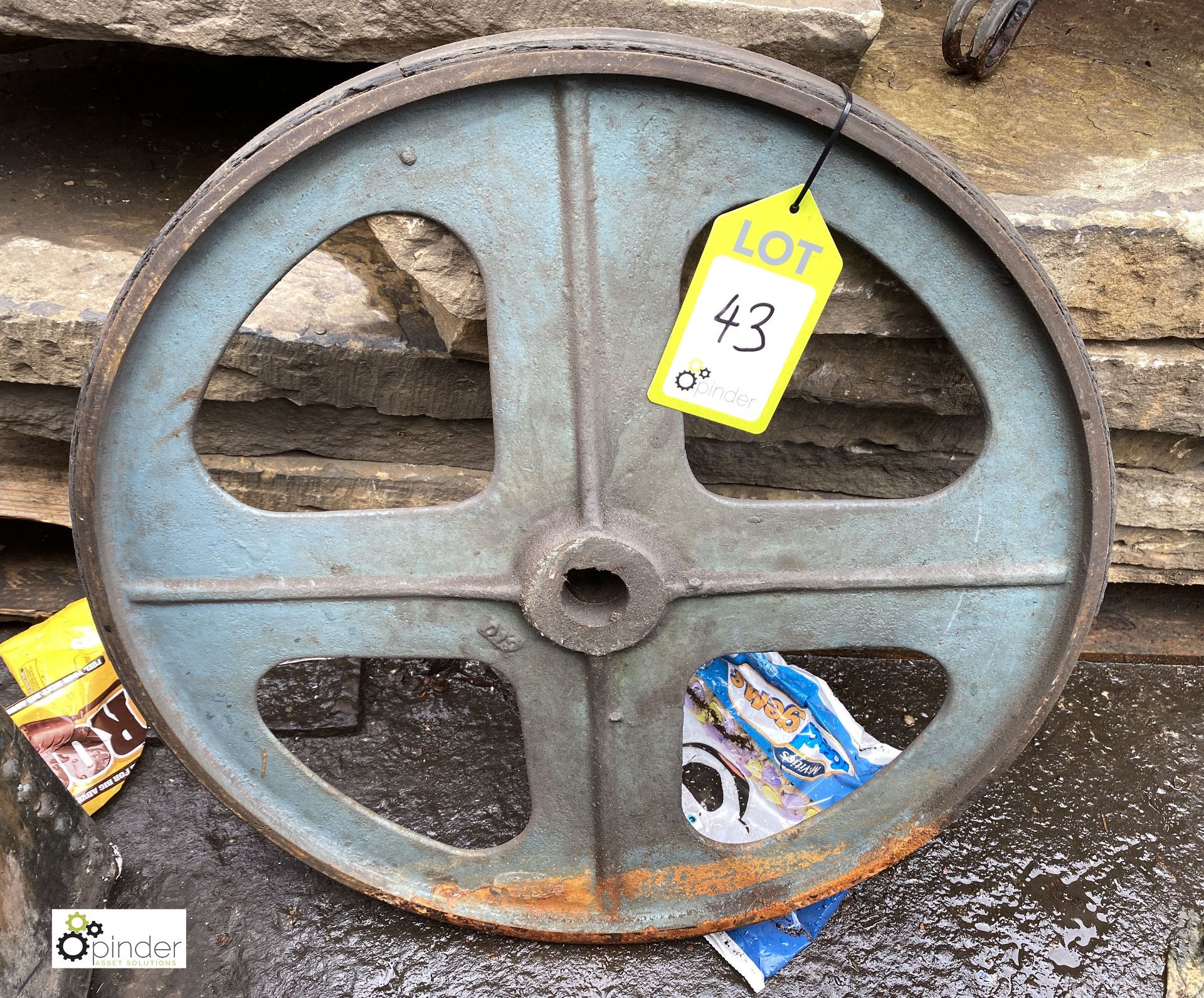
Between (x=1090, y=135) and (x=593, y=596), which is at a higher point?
(x=1090, y=135)

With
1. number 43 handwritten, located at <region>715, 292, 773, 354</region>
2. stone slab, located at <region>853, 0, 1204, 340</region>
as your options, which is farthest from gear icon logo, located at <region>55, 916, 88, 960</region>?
stone slab, located at <region>853, 0, 1204, 340</region>

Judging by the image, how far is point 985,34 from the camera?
148cm

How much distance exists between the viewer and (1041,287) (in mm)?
1090

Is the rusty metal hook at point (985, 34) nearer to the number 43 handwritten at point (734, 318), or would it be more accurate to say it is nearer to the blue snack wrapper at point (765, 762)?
the number 43 handwritten at point (734, 318)

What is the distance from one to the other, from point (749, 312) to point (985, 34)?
74 cm

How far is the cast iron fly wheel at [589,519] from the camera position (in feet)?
3.43

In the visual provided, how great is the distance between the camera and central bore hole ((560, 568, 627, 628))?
1.25 meters

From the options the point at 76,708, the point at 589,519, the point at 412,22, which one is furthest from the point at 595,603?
the point at 76,708

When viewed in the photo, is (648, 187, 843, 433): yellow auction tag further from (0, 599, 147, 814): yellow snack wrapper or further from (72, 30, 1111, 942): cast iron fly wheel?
(0, 599, 147, 814): yellow snack wrapper

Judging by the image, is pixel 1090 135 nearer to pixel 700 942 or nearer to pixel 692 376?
pixel 692 376

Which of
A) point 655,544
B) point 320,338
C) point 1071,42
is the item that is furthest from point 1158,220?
point 320,338

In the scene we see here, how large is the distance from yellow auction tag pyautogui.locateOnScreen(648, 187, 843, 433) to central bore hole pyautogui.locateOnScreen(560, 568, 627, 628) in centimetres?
27

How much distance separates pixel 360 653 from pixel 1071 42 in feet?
5.62

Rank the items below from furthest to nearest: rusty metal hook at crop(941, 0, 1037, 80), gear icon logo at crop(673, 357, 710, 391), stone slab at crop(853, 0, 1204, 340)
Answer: rusty metal hook at crop(941, 0, 1037, 80) < stone slab at crop(853, 0, 1204, 340) < gear icon logo at crop(673, 357, 710, 391)
